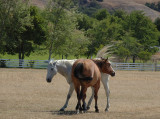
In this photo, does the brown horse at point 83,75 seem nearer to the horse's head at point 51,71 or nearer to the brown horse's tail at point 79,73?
the brown horse's tail at point 79,73

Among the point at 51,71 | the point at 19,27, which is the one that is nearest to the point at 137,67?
the point at 19,27

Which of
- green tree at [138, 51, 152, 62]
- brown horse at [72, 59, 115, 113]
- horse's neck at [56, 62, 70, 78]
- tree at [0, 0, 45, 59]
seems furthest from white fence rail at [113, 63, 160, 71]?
brown horse at [72, 59, 115, 113]

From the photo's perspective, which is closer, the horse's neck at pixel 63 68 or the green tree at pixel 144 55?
the horse's neck at pixel 63 68

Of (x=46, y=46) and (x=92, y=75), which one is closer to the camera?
(x=92, y=75)

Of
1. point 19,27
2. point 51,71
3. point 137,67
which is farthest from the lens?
point 137,67

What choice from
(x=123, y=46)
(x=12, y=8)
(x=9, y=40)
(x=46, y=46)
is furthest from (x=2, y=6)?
(x=123, y=46)

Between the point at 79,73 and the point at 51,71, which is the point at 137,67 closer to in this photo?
the point at 51,71

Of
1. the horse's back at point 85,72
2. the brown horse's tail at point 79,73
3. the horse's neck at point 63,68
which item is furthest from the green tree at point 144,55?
the brown horse's tail at point 79,73

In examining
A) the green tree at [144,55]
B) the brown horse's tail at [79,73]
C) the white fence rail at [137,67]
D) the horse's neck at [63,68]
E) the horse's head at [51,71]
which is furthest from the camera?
the green tree at [144,55]

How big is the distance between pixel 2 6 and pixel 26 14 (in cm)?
331

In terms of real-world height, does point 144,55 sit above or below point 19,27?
below

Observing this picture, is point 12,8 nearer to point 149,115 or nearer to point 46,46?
point 46,46

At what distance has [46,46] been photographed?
49.3 m

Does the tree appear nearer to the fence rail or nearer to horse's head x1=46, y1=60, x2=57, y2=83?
the fence rail
